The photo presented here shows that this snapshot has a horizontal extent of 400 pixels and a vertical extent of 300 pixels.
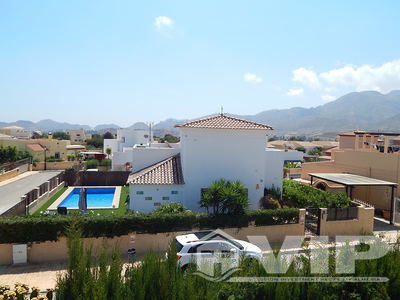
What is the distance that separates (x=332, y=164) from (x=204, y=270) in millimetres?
24194

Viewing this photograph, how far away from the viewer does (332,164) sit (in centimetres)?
2944

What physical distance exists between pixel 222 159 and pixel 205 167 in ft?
3.82

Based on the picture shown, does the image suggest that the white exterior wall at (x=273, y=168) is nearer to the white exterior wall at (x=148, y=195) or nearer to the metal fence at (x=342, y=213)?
the metal fence at (x=342, y=213)

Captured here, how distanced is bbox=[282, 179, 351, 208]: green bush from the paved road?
1743 centimetres

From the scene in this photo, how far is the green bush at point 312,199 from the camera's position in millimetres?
18641

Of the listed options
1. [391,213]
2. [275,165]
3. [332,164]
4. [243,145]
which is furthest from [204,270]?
[332,164]

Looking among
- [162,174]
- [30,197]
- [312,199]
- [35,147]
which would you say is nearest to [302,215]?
[312,199]

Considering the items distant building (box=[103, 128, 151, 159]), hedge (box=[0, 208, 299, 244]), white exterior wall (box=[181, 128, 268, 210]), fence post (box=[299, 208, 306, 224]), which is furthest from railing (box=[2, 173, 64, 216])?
distant building (box=[103, 128, 151, 159])

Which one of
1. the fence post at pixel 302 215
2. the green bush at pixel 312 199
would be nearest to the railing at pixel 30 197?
the fence post at pixel 302 215

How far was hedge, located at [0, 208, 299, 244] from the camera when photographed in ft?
43.4

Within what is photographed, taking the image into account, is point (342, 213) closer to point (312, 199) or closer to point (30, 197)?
point (312, 199)

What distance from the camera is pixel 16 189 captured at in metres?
27.1

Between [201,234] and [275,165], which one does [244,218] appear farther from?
[275,165]

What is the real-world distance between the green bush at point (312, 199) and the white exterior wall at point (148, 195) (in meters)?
7.37
